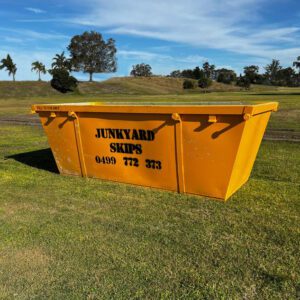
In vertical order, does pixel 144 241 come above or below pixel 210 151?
below

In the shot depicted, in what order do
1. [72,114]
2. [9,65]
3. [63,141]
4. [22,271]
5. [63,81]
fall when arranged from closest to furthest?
1. [22,271]
2. [72,114]
3. [63,141]
4. [63,81]
5. [9,65]

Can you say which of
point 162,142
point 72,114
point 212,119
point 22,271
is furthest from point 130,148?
point 22,271

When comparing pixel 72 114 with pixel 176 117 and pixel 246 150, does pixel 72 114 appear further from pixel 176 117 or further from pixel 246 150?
pixel 246 150

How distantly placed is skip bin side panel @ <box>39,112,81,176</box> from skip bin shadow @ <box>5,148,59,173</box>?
0.51 meters

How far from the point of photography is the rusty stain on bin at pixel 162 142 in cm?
446

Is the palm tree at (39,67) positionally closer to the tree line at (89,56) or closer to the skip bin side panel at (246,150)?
the tree line at (89,56)

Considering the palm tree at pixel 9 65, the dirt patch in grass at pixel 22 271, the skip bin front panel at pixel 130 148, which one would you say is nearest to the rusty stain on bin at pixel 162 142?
the skip bin front panel at pixel 130 148

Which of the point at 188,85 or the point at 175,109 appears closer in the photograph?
the point at 175,109

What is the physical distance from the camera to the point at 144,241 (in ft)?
11.8

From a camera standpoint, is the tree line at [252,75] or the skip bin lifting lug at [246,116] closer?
the skip bin lifting lug at [246,116]

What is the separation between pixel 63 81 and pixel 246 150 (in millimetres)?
62919

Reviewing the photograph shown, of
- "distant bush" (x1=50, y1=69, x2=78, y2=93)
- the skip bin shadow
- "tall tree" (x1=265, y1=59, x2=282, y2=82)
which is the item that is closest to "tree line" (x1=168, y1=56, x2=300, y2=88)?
"tall tree" (x1=265, y1=59, x2=282, y2=82)

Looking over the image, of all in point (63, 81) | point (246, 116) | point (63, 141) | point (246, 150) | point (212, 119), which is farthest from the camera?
point (63, 81)

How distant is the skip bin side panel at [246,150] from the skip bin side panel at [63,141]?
263 cm
